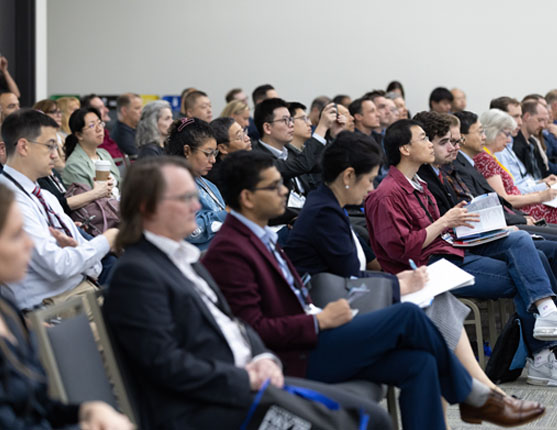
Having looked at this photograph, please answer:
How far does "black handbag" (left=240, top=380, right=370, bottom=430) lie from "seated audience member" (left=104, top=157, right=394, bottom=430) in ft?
0.09

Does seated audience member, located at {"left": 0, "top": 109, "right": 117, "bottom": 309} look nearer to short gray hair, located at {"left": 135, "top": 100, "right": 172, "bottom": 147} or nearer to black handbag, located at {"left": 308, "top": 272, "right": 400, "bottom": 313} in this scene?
black handbag, located at {"left": 308, "top": 272, "right": 400, "bottom": 313}

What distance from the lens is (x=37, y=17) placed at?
8.19 metres

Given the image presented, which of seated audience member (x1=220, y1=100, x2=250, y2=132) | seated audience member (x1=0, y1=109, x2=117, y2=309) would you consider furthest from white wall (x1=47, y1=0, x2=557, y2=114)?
seated audience member (x1=0, y1=109, x2=117, y2=309)

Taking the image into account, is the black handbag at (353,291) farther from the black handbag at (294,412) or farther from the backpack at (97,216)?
the backpack at (97,216)

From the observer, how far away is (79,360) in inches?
76.8

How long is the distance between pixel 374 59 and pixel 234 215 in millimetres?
8493

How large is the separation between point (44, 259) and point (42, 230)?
14 centimetres

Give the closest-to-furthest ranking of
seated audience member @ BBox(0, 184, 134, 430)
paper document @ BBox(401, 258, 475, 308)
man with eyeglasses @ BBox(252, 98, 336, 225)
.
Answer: seated audience member @ BBox(0, 184, 134, 430)
paper document @ BBox(401, 258, 475, 308)
man with eyeglasses @ BBox(252, 98, 336, 225)

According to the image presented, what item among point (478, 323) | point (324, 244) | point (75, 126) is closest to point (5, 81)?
point (75, 126)

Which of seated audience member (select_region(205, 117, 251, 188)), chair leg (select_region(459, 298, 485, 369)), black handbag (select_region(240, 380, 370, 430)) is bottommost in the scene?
chair leg (select_region(459, 298, 485, 369))

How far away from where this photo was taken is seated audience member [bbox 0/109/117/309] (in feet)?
9.63

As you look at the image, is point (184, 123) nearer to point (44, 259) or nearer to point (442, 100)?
point (44, 259)

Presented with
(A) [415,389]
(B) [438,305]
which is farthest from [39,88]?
(A) [415,389]

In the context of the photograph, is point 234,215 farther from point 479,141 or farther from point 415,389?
point 479,141
